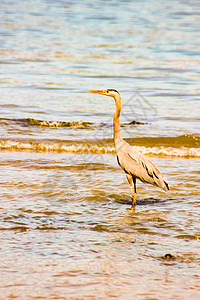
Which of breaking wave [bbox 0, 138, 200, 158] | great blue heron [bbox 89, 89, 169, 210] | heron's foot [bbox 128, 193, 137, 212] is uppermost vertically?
great blue heron [bbox 89, 89, 169, 210]

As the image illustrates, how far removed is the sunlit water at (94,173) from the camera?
458cm

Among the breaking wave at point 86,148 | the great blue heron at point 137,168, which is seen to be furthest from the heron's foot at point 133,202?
the breaking wave at point 86,148

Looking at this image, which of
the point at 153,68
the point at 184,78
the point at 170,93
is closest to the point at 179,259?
the point at 170,93

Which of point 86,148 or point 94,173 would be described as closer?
point 94,173

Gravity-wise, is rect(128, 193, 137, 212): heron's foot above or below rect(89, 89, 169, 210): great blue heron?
below

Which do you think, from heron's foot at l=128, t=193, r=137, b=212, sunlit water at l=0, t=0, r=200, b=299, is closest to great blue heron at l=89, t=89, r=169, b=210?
heron's foot at l=128, t=193, r=137, b=212

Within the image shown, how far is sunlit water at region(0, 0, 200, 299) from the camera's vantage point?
15.0 feet

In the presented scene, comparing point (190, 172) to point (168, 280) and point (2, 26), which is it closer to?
point (168, 280)

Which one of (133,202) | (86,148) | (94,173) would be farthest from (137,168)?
(86,148)

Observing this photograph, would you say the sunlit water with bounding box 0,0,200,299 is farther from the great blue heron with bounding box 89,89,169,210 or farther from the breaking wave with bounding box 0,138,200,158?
the great blue heron with bounding box 89,89,169,210

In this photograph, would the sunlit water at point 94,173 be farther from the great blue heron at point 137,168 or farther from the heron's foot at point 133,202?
the great blue heron at point 137,168

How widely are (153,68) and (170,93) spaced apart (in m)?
4.51

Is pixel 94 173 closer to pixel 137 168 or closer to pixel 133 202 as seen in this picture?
pixel 137 168

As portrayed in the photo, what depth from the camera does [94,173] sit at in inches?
336
